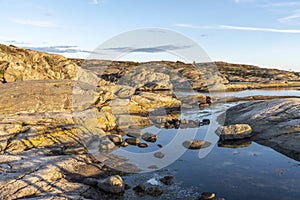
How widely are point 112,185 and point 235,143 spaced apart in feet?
58.9

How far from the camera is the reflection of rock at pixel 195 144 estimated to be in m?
31.0

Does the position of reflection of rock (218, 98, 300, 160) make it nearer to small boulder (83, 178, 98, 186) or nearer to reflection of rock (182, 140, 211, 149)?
reflection of rock (182, 140, 211, 149)

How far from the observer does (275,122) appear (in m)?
34.1

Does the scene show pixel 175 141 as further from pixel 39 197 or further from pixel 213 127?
pixel 39 197

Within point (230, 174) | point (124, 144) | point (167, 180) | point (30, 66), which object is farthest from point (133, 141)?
point (30, 66)

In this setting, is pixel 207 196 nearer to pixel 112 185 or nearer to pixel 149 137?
pixel 112 185

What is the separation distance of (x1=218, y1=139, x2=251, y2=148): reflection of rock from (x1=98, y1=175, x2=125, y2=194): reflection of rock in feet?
51.1

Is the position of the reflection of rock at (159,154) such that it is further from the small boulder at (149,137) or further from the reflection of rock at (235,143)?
the reflection of rock at (235,143)

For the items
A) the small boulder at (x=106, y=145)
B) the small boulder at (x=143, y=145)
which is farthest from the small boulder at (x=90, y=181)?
the small boulder at (x=143, y=145)

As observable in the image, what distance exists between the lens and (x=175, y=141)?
111 ft

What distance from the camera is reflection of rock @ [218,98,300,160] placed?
28.7 metres

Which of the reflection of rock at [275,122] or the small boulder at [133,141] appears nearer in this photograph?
the reflection of rock at [275,122]

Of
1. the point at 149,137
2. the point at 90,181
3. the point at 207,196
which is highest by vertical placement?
the point at 207,196

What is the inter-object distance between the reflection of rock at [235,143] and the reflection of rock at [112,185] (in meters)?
15.6
